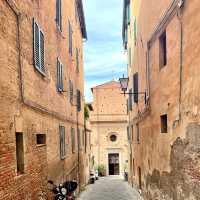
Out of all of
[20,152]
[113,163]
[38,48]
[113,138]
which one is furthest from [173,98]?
[113,163]

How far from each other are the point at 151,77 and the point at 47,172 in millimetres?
5254

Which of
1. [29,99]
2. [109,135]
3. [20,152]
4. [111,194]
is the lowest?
[111,194]

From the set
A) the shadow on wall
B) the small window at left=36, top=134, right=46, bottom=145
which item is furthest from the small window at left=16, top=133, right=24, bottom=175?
the shadow on wall

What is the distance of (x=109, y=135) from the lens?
43188 millimetres

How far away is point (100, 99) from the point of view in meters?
45.4

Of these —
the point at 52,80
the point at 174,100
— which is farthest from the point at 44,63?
the point at 174,100

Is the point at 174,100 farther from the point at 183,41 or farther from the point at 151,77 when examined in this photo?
the point at 151,77

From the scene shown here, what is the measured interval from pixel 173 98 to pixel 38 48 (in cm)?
401

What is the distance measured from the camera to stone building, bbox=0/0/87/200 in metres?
6.49

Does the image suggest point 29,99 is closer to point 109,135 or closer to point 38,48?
point 38,48

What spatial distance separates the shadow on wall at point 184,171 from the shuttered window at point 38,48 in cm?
431

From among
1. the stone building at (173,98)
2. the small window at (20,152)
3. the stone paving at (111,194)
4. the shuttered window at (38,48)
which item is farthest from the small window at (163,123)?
the stone paving at (111,194)

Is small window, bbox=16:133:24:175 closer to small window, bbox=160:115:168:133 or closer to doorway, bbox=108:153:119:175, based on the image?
small window, bbox=160:115:168:133

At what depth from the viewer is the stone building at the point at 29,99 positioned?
21.3 ft
